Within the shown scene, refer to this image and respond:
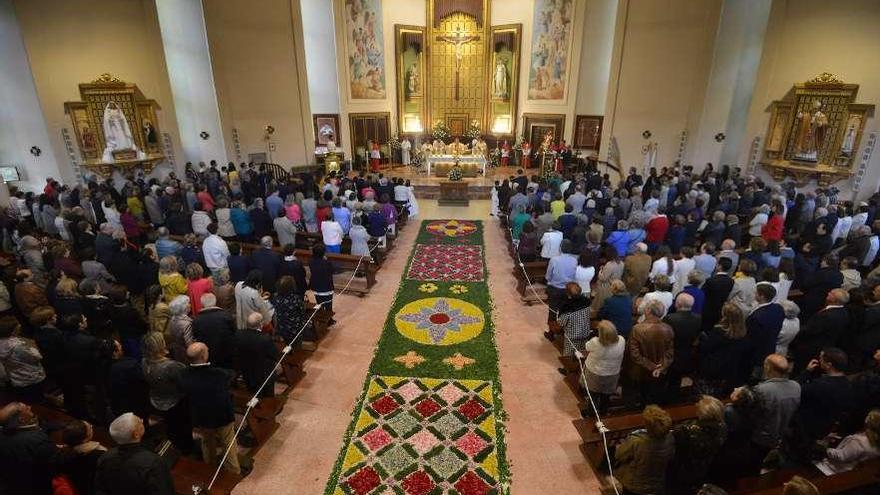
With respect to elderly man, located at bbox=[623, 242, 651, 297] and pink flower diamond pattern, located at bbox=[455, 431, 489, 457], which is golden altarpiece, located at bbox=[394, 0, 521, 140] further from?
pink flower diamond pattern, located at bbox=[455, 431, 489, 457]

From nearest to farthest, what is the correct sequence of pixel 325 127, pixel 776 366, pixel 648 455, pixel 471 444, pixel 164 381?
pixel 648 455, pixel 776 366, pixel 164 381, pixel 471 444, pixel 325 127

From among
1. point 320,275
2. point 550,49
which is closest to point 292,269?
point 320,275

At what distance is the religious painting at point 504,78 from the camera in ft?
67.5

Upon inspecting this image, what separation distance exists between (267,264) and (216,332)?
178 centimetres

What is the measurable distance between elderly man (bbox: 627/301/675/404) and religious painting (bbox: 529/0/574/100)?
16583 millimetres

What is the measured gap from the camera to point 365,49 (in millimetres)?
19625

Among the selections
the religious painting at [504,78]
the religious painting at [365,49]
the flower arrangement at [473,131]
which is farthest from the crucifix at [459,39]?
the religious painting at [365,49]

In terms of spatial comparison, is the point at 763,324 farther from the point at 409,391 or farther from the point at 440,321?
the point at 440,321

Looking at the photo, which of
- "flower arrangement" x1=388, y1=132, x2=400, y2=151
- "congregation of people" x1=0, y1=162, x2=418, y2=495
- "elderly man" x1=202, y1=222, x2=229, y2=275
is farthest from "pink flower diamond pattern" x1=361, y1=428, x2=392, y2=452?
"flower arrangement" x1=388, y1=132, x2=400, y2=151

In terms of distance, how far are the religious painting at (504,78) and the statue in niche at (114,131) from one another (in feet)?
49.9

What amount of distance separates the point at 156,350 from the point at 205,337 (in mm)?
698

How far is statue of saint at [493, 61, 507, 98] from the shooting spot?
69.2 feet

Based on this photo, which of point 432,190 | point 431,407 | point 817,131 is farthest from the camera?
point 432,190

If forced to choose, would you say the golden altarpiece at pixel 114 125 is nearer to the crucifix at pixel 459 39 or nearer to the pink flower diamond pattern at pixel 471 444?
the crucifix at pixel 459 39
